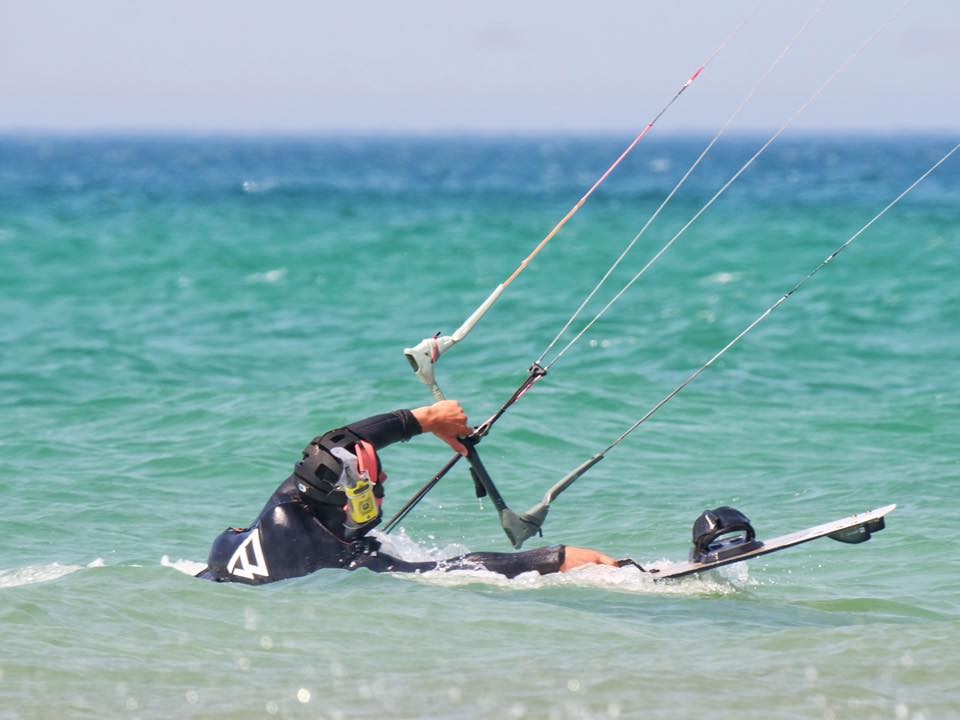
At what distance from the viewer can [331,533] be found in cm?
793

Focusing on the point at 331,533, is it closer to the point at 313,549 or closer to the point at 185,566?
the point at 313,549

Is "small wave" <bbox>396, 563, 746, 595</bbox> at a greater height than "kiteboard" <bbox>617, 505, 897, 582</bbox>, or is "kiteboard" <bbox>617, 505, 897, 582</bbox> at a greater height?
"kiteboard" <bbox>617, 505, 897, 582</bbox>

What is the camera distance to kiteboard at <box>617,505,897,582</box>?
7770 mm

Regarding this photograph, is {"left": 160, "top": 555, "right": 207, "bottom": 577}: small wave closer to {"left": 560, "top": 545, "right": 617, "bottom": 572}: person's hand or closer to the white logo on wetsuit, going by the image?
the white logo on wetsuit

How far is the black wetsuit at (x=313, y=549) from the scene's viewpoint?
7.77 m

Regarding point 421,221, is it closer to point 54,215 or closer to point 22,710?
point 54,215

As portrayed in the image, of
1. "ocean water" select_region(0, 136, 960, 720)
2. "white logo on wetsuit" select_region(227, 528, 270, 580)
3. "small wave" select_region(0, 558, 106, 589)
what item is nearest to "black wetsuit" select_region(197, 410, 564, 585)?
"white logo on wetsuit" select_region(227, 528, 270, 580)

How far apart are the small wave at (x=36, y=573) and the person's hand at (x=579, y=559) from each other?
A: 2515 millimetres

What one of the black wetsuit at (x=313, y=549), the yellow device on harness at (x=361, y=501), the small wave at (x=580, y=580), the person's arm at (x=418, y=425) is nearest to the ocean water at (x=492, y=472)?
the small wave at (x=580, y=580)

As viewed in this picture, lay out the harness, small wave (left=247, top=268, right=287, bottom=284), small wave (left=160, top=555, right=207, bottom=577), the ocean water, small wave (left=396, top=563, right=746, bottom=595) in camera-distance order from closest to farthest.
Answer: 1. the ocean water
2. the harness
3. small wave (left=396, top=563, right=746, bottom=595)
4. small wave (left=160, top=555, right=207, bottom=577)
5. small wave (left=247, top=268, right=287, bottom=284)

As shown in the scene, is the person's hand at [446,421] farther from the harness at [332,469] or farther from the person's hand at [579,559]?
the person's hand at [579,559]

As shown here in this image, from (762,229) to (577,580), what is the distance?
28052 millimetres

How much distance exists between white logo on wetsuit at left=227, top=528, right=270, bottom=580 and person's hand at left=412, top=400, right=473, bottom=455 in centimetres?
108

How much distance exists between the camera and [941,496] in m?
10.6
